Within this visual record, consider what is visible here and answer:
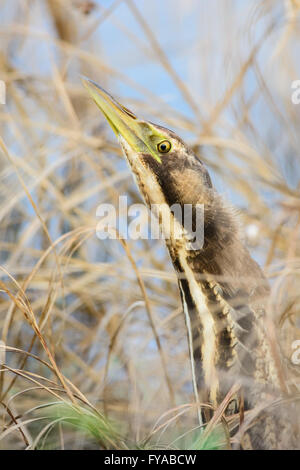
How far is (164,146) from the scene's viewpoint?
0.80 metres

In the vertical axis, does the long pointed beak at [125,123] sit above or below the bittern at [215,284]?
above

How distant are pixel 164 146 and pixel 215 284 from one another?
0.65 feet

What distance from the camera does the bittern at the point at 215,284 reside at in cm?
78

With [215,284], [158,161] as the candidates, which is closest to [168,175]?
[158,161]

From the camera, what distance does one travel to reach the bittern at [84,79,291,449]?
2.55 feet

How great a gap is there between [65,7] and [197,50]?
35 cm

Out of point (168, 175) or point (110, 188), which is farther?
point (110, 188)

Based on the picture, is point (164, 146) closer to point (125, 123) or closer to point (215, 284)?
point (125, 123)

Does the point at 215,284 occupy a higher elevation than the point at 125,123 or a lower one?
lower

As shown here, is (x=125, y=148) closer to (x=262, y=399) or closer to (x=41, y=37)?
(x=262, y=399)

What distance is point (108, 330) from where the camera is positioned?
1.23 metres

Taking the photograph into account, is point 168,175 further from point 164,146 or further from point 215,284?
point 215,284

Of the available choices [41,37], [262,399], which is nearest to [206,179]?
[262,399]

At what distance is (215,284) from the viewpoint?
80cm
